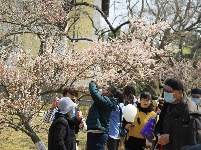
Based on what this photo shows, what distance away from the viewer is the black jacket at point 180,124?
3.94m

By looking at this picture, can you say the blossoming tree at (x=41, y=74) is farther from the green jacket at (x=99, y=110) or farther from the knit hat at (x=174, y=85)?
the knit hat at (x=174, y=85)

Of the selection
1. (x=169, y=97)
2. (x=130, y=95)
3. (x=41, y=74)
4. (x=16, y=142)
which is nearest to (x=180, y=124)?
(x=169, y=97)

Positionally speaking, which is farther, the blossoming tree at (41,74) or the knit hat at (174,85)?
the blossoming tree at (41,74)

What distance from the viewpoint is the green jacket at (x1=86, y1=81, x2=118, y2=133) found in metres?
5.86

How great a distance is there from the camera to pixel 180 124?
4.00m

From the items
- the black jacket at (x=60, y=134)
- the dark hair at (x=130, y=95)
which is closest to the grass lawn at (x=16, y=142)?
the dark hair at (x=130, y=95)

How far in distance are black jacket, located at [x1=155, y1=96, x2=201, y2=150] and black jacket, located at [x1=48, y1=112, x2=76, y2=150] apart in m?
1.21

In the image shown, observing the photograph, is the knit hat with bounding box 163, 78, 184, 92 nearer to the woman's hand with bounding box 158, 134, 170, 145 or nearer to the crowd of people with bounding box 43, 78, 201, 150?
the crowd of people with bounding box 43, 78, 201, 150

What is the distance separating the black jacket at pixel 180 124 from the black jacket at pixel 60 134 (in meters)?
1.21

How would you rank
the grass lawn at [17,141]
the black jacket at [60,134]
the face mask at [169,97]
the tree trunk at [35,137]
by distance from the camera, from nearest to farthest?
the face mask at [169,97]
the black jacket at [60,134]
the tree trunk at [35,137]
the grass lawn at [17,141]

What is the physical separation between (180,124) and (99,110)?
88.3 inches

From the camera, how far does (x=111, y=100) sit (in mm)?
5980

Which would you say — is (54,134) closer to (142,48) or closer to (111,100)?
(111,100)

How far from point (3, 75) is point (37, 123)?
4.95ft
